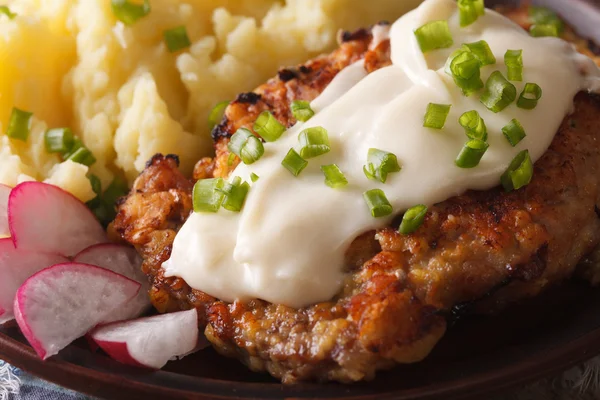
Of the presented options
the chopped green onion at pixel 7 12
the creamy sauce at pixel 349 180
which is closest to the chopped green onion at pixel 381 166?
the creamy sauce at pixel 349 180

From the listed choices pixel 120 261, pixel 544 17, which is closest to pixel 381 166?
pixel 120 261

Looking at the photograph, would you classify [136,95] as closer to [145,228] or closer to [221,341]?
[145,228]

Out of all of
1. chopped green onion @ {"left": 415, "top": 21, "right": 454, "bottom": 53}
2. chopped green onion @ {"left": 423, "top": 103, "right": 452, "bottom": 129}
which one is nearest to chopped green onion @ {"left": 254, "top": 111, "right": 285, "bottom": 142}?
chopped green onion @ {"left": 423, "top": 103, "right": 452, "bottom": 129}

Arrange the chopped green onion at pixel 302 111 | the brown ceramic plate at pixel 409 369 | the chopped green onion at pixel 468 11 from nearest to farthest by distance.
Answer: the brown ceramic plate at pixel 409 369
the chopped green onion at pixel 302 111
the chopped green onion at pixel 468 11

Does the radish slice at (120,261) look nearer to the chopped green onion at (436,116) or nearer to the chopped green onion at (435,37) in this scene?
the chopped green onion at (436,116)

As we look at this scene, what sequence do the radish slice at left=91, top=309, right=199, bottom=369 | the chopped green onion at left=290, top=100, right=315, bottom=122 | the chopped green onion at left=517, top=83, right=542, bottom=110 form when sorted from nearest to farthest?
the radish slice at left=91, top=309, right=199, bottom=369 < the chopped green onion at left=517, top=83, right=542, bottom=110 < the chopped green onion at left=290, top=100, right=315, bottom=122

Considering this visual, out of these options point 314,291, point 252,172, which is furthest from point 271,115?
point 314,291

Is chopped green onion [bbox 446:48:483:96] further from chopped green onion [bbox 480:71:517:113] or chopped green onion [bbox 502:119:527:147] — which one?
chopped green onion [bbox 502:119:527:147]
